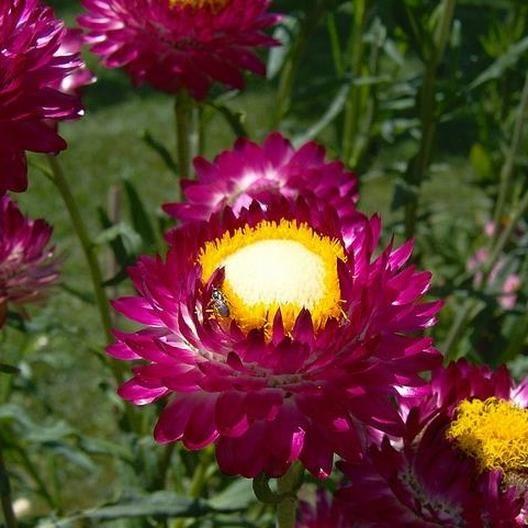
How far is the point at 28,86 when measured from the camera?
32.5 inches

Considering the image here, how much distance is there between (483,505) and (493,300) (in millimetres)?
679

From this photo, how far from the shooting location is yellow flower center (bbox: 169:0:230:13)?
1.19 metres

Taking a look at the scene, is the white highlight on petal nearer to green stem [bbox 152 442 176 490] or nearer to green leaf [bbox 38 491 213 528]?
green leaf [bbox 38 491 213 528]

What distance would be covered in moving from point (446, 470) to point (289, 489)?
0.40 feet

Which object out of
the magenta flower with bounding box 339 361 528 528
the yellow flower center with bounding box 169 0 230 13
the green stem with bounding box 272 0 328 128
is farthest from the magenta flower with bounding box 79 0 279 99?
the magenta flower with bounding box 339 361 528 528

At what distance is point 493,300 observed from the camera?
1413mm

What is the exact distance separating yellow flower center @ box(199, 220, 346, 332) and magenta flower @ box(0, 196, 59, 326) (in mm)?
370

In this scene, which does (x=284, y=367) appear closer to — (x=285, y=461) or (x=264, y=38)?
(x=285, y=461)

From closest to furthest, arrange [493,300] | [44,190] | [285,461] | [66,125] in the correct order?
[285,461], [493,300], [44,190], [66,125]

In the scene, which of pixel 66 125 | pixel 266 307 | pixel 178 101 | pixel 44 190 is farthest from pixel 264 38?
pixel 66 125

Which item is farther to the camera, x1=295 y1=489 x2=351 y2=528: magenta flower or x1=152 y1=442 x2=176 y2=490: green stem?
x1=152 y1=442 x2=176 y2=490: green stem

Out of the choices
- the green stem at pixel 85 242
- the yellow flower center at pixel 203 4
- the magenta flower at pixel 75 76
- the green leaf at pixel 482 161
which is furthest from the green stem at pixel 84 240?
the green leaf at pixel 482 161

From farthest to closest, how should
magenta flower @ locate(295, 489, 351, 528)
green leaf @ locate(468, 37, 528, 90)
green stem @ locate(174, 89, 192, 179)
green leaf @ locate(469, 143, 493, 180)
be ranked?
1. green leaf @ locate(469, 143, 493, 180)
2. green leaf @ locate(468, 37, 528, 90)
3. green stem @ locate(174, 89, 192, 179)
4. magenta flower @ locate(295, 489, 351, 528)

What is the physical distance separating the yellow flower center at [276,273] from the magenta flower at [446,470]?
0.11 meters
